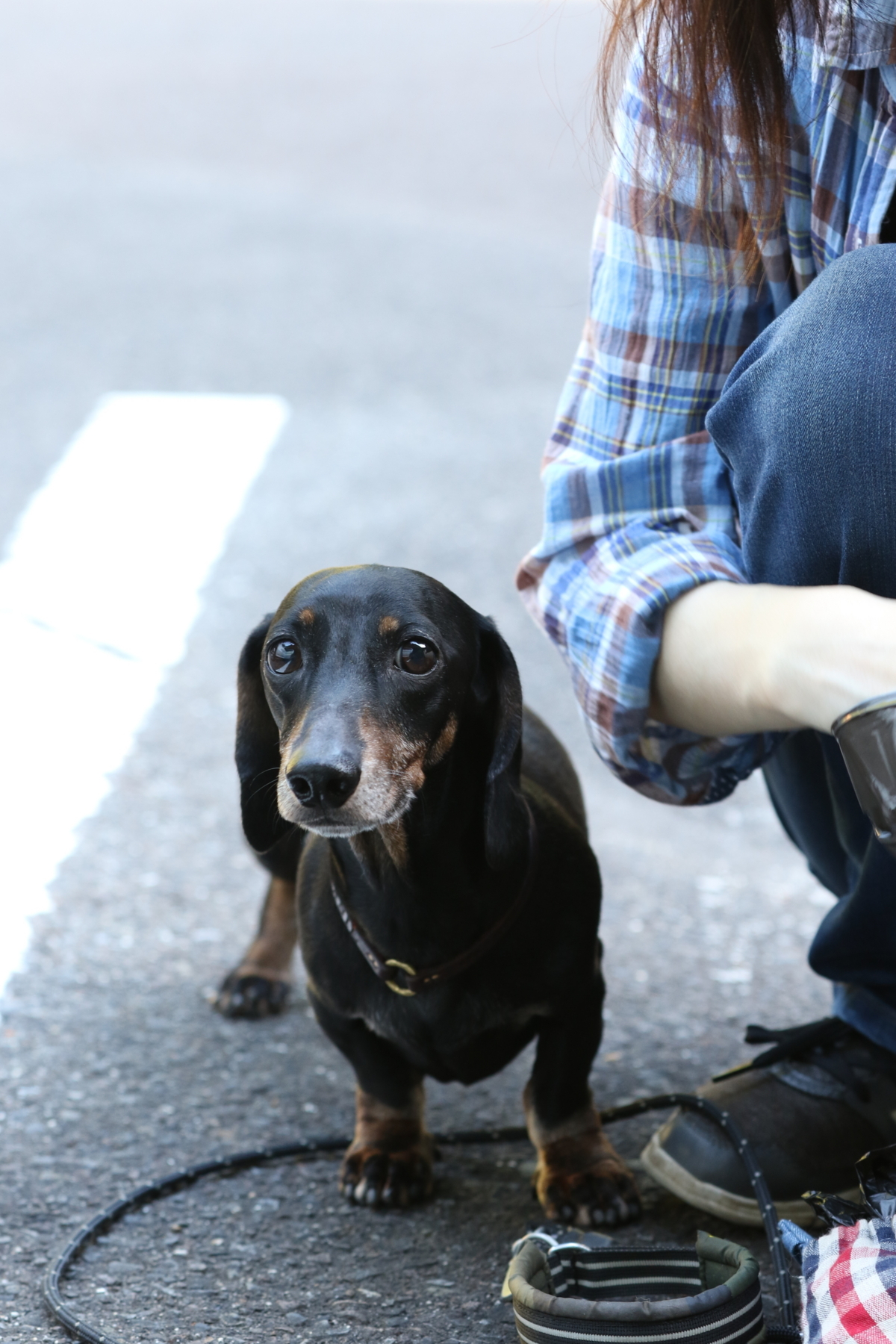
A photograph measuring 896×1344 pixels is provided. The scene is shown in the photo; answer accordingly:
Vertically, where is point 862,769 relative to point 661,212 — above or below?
below

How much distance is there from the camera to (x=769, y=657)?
1.34m

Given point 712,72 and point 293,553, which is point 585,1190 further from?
point 293,553

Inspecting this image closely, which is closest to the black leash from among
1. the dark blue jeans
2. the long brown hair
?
the dark blue jeans

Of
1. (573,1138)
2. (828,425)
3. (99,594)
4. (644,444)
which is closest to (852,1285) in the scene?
(573,1138)

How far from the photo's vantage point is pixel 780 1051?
1.78 metres

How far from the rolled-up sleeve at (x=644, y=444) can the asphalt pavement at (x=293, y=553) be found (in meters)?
0.13

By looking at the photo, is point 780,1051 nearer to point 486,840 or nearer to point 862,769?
point 486,840

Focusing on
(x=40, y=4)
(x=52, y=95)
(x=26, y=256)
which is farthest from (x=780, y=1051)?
(x=40, y=4)

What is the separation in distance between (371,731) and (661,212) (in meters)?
0.65

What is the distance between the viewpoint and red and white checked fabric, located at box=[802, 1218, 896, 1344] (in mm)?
1188

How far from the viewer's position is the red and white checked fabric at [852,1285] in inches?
46.8

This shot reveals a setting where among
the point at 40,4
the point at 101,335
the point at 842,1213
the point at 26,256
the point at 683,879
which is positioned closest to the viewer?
the point at 842,1213

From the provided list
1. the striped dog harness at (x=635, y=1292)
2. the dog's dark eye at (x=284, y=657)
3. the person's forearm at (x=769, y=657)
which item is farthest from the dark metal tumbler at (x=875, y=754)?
the dog's dark eye at (x=284, y=657)

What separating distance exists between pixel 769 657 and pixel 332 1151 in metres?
0.93
